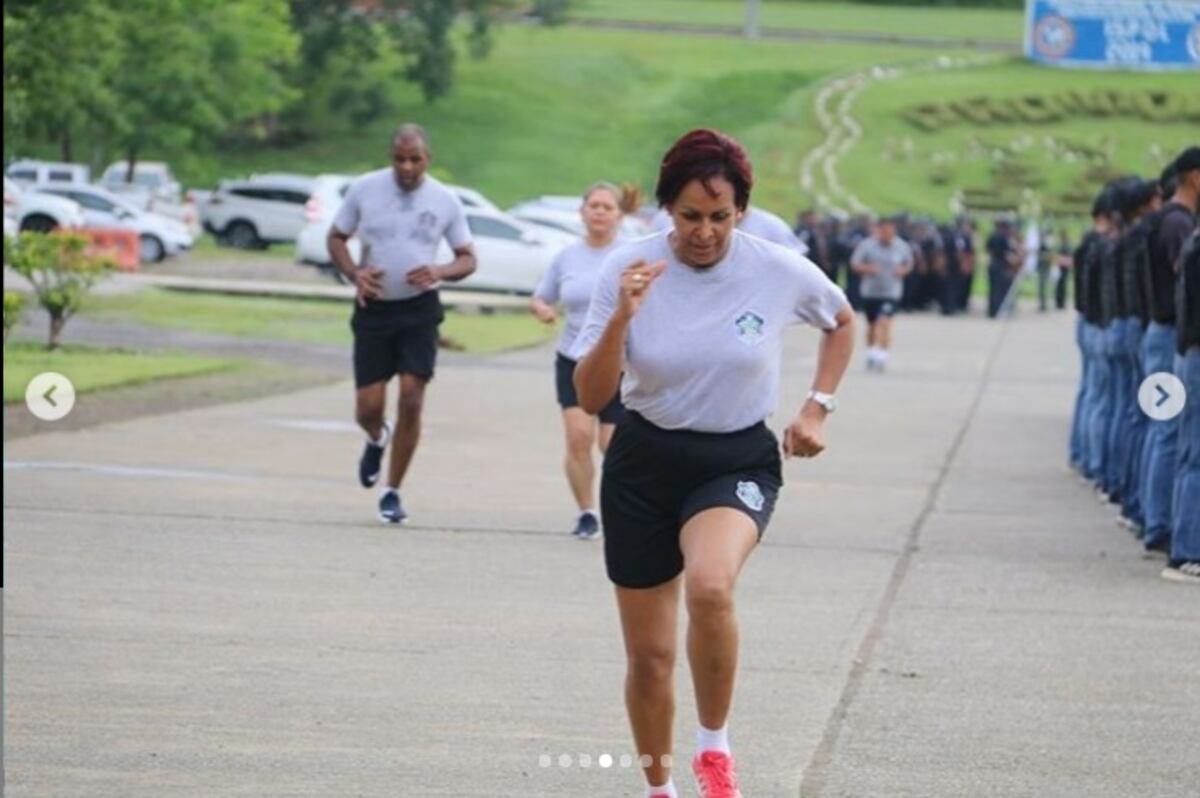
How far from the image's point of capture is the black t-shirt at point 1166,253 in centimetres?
1377

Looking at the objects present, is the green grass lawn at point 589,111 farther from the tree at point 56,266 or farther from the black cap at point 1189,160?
the black cap at point 1189,160

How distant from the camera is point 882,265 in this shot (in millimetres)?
32625

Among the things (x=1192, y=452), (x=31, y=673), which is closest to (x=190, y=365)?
(x=1192, y=452)

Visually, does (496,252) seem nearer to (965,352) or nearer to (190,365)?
(965,352)

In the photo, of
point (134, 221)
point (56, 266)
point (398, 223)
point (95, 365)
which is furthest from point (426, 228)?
point (134, 221)

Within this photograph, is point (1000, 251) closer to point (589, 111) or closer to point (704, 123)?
point (704, 123)

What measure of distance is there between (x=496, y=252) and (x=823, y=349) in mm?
37051

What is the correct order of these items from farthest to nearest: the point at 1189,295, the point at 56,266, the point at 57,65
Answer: the point at 57,65, the point at 56,266, the point at 1189,295

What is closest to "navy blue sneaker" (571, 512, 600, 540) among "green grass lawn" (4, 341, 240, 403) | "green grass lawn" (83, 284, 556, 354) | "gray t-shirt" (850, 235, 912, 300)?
"green grass lawn" (4, 341, 240, 403)

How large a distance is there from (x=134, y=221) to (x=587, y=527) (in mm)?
38668

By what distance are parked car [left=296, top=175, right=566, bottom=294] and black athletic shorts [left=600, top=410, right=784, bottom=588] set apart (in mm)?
36410

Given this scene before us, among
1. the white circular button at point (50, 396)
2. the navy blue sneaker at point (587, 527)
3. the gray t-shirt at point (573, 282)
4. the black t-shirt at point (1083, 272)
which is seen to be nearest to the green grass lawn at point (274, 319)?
the white circular button at point (50, 396)

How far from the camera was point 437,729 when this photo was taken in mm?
8789

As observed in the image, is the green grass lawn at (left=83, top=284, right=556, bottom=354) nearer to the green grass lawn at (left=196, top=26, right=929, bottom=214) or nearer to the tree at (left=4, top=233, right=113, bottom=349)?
the tree at (left=4, top=233, right=113, bottom=349)
